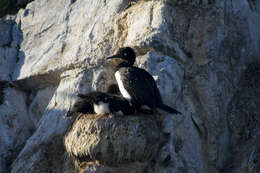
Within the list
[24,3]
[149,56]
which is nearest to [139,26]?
[149,56]

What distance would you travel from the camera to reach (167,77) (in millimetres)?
7891

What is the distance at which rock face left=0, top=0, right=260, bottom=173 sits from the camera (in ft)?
25.8

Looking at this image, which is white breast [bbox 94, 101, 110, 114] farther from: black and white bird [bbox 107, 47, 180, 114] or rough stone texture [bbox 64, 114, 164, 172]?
black and white bird [bbox 107, 47, 180, 114]

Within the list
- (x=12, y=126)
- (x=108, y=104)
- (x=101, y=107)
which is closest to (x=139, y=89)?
(x=108, y=104)

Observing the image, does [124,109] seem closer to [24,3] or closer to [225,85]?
[225,85]

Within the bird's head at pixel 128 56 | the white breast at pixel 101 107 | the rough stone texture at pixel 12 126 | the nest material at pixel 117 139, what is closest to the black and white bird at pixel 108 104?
the white breast at pixel 101 107

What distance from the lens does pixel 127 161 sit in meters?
6.63

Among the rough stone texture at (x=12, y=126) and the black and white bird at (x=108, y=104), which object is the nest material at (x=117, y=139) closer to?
the black and white bird at (x=108, y=104)

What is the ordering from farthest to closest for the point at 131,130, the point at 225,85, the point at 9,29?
the point at 9,29
the point at 225,85
the point at 131,130

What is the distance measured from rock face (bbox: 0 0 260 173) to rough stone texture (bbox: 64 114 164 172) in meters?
0.35

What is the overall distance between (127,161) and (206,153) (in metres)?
1.87

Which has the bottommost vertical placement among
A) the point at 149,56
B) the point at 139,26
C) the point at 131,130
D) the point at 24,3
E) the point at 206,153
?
the point at 206,153

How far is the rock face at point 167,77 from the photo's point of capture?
25.8 feet

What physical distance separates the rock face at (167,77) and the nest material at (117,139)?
363mm
